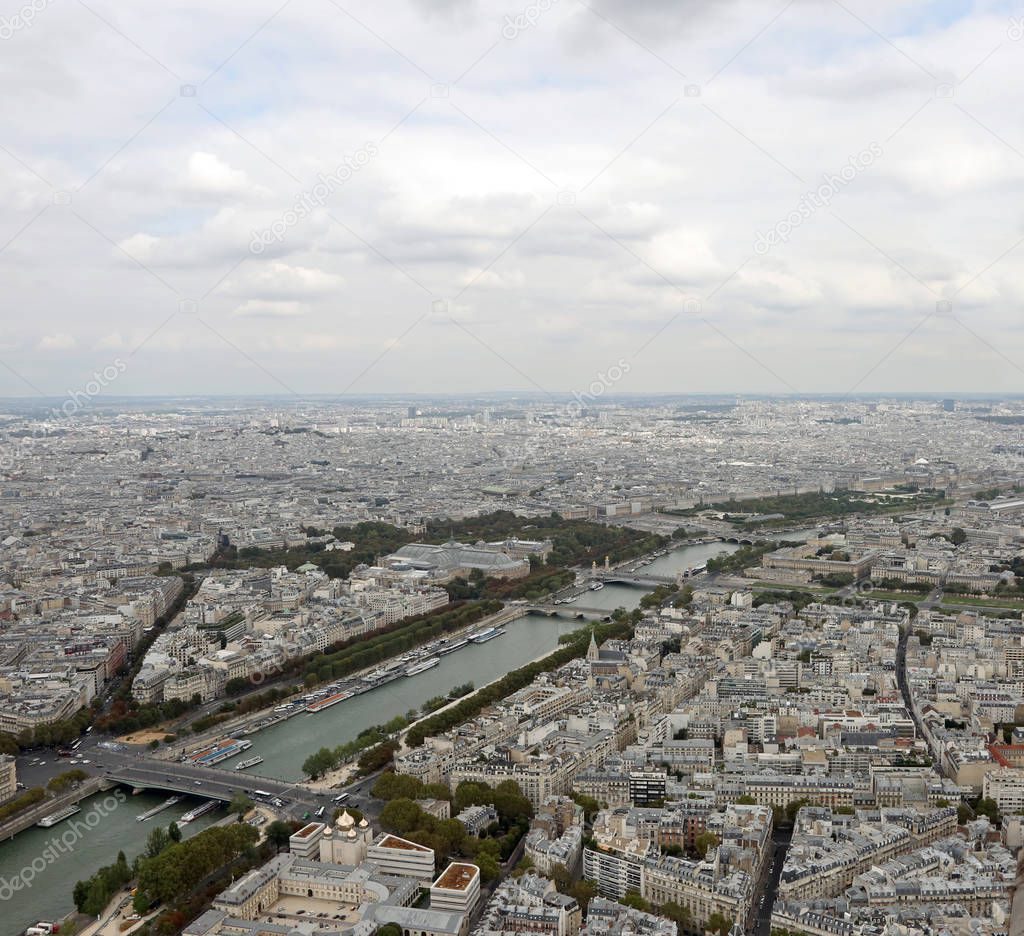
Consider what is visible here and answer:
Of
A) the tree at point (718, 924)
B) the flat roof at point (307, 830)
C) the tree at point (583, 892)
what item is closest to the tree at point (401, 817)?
the flat roof at point (307, 830)

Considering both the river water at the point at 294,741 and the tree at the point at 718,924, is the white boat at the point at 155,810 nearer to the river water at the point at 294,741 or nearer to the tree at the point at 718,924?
the river water at the point at 294,741

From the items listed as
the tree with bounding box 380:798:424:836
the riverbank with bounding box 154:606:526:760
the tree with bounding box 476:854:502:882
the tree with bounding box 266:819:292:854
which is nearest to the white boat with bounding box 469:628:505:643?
the riverbank with bounding box 154:606:526:760

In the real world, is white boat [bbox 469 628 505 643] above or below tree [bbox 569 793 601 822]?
below

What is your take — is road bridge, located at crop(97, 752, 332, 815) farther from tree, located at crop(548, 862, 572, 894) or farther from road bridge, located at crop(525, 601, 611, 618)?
road bridge, located at crop(525, 601, 611, 618)

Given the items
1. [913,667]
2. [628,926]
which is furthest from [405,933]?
[913,667]

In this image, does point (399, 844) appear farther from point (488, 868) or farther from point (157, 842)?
point (157, 842)

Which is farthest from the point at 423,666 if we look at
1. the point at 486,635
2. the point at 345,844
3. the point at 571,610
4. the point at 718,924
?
the point at 718,924
